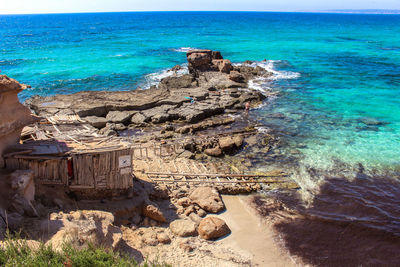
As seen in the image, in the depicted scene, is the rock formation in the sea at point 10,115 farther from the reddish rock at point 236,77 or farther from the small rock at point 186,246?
the reddish rock at point 236,77

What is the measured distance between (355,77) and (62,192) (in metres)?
40.2

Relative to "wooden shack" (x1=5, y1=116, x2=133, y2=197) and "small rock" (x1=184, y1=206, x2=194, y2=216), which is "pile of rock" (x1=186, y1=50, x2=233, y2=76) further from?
"wooden shack" (x1=5, y1=116, x2=133, y2=197)

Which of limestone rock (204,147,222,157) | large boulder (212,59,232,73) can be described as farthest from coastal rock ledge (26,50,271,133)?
limestone rock (204,147,222,157)

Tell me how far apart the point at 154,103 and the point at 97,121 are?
5.40 m

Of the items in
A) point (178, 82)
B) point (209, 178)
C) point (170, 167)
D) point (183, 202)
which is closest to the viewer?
point (183, 202)

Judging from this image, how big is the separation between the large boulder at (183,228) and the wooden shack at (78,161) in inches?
94.6

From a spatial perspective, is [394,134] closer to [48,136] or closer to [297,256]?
[297,256]

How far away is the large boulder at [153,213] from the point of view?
12383 mm

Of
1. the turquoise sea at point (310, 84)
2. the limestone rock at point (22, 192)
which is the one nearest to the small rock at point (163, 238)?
the limestone rock at point (22, 192)

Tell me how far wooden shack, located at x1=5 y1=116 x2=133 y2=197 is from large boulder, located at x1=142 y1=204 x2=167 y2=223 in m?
1.16

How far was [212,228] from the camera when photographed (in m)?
12.0

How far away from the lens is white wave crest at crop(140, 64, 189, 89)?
36625mm

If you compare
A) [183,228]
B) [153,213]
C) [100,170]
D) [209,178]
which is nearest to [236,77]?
[209,178]

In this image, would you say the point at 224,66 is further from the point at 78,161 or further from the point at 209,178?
the point at 78,161
